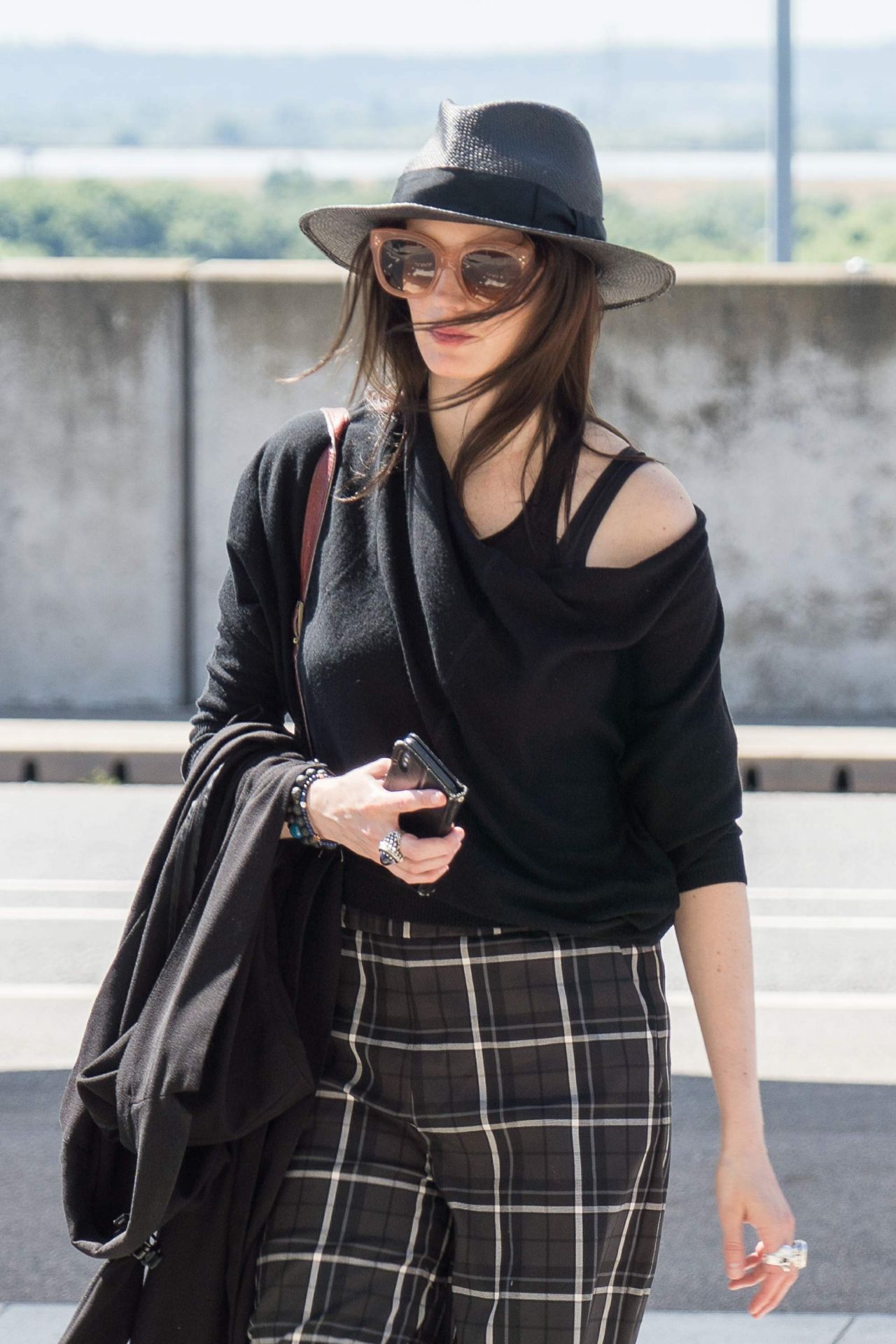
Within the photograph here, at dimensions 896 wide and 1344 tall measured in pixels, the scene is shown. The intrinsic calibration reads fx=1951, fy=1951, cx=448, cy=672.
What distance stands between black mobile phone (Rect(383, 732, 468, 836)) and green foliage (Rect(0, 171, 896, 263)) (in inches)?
830

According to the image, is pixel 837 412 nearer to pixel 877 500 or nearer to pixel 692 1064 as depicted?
pixel 877 500

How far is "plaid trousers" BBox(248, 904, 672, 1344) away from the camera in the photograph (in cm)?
208

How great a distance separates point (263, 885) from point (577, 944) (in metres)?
0.35

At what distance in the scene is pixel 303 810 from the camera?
7.07 ft

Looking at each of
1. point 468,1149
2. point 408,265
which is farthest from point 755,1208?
point 408,265

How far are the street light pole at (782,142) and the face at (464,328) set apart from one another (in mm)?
12845

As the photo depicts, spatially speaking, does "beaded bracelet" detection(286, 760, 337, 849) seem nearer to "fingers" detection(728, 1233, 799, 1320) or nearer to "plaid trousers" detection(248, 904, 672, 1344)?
"plaid trousers" detection(248, 904, 672, 1344)

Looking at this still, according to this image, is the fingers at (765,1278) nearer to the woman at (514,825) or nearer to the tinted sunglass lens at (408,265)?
the woman at (514,825)

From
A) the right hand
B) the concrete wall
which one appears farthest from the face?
the concrete wall

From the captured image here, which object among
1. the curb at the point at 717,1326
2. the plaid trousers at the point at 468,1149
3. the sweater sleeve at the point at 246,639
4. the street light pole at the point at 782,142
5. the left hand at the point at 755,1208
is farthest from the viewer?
the street light pole at the point at 782,142

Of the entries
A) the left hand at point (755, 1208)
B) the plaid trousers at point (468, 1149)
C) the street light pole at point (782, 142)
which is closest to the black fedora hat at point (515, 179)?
the plaid trousers at point (468, 1149)

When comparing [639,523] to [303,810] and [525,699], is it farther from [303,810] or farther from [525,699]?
[303,810]

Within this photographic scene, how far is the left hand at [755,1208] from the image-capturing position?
2182 mm

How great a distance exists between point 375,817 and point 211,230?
3020 cm
